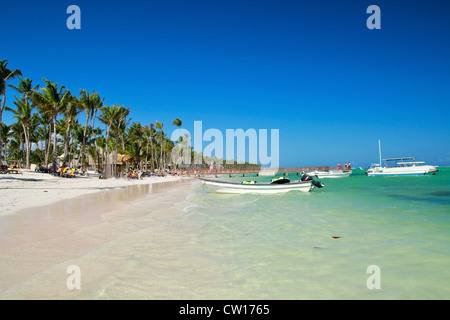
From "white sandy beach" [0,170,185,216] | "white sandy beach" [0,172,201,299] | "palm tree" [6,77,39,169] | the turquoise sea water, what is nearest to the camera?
"white sandy beach" [0,172,201,299]

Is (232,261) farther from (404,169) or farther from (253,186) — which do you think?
(404,169)

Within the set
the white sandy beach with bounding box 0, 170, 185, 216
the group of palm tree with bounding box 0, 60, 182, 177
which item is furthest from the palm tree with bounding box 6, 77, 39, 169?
the white sandy beach with bounding box 0, 170, 185, 216

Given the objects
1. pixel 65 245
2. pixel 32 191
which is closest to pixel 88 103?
pixel 32 191

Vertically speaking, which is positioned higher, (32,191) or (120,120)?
(120,120)

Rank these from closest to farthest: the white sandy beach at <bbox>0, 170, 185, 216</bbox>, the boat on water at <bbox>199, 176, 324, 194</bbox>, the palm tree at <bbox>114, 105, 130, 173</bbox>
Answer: the white sandy beach at <bbox>0, 170, 185, 216</bbox>, the boat on water at <bbox>199, 176, 324, 194</bbox>, the palm tree at <bbox>114, 105, 130, 173</bbox>

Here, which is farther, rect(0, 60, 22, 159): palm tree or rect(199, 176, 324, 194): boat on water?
rect(0, 60, 22, 159): palm tree

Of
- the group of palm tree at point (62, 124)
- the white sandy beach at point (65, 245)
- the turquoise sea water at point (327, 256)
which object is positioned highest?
the group of palm tree at point (62, 124)

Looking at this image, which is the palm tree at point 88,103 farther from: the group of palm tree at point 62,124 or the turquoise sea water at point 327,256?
the turquoise sea water at point 327,256

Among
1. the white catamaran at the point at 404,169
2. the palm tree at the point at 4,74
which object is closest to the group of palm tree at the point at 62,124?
the palm tree at the point at 4,74

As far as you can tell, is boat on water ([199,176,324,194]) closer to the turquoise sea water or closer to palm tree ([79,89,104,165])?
the turquoise sea water

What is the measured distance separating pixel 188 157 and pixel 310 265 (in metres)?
107

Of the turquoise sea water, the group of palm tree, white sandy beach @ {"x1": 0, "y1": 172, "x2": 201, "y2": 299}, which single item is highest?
the group of palm tree
